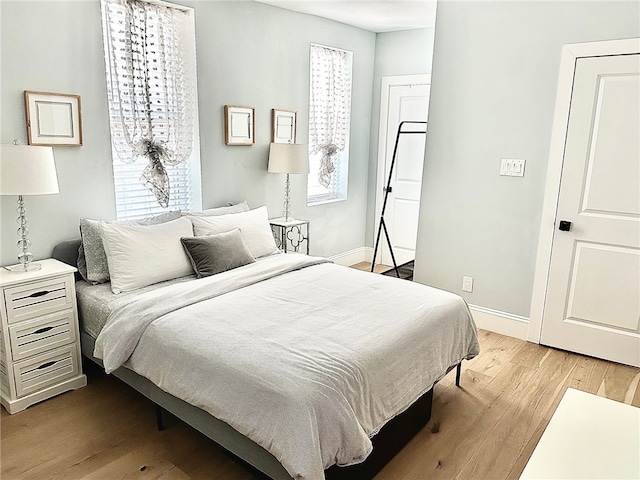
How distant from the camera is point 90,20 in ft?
9.46

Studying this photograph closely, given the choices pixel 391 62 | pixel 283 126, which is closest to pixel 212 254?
→ pixel 283 126

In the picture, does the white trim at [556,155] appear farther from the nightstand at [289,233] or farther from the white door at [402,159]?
the nightstand at [289,233]

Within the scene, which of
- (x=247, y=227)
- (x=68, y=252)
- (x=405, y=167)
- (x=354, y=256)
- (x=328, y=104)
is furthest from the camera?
(x=354, y=256)

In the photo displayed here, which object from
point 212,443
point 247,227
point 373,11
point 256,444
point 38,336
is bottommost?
point 212,443

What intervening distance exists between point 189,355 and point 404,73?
12.8ft

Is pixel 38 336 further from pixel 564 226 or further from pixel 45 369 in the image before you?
pixel 564 226

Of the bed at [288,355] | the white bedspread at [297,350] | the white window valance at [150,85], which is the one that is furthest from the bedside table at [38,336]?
the white window valance at [150,85]

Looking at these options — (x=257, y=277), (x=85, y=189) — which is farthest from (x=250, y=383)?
(x=85, y=189)

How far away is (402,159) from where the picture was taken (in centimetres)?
515

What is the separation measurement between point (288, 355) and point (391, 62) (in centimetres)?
396

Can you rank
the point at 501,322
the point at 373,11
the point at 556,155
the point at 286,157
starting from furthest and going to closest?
the point at 373,11 < the point at 286,157 < the point at 501,322 < the point at 556,155

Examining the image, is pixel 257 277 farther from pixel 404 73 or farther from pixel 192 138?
pixel 404 73

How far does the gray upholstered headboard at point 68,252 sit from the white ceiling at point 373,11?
2.36 m

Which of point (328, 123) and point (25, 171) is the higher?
point (328, 123)
